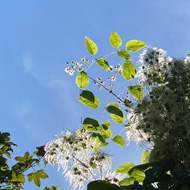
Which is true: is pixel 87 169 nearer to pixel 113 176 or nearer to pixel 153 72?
pixel 113 176

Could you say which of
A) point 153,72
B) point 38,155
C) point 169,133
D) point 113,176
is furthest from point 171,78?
point 38,155

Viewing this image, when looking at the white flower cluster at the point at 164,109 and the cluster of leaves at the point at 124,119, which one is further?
the white flower cluster at the point at 164,109

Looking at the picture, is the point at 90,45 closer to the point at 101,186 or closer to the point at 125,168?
the point at 125,168

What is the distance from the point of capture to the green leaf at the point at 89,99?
1584mm

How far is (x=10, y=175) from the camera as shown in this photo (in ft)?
6.01

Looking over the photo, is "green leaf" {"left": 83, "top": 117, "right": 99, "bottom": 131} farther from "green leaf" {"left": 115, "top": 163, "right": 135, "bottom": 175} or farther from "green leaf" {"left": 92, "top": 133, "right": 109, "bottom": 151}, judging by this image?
"green leaf" {"left": 115, "top": 163, "right": 135, "bottom": 175}

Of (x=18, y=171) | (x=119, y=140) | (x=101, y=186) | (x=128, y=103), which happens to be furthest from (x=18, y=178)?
(x=101, y=186)

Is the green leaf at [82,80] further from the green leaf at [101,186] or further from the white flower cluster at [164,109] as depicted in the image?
the green leaf at [101,186]

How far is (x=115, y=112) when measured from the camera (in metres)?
1.60

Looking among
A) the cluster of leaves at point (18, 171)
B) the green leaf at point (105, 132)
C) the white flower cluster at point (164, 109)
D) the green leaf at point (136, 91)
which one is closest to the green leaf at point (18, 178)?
the cluster of leaves at point (18, 171)

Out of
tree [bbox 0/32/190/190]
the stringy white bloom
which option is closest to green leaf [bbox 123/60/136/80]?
tree [bbox 0/32/190/190]

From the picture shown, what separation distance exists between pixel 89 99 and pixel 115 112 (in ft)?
0.45

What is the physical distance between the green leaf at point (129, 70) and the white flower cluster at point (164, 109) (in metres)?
0.04

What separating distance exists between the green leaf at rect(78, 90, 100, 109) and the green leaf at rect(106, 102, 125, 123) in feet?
0.21
